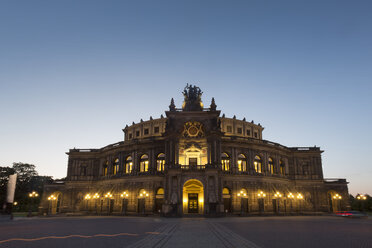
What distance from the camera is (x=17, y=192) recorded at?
3369 inches

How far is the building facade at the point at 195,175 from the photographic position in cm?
4766

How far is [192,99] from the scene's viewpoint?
2180 inches

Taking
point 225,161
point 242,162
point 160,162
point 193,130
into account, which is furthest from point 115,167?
point 242,162

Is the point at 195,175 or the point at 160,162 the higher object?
the point at 160,162

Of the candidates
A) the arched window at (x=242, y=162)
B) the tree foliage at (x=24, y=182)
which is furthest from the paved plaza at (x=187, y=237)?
the tree foliage at (x=24, y=182)

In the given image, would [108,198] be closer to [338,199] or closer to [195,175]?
[195,175]

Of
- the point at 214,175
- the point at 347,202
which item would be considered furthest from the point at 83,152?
the point at 347,202

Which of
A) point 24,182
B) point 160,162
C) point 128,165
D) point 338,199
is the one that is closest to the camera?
point 160,162

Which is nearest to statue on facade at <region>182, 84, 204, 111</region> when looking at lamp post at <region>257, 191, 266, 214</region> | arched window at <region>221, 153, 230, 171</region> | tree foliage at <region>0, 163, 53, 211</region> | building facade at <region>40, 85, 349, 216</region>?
building facade at <region>40, 85, 349, 216</region>

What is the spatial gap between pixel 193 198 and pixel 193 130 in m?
13.4

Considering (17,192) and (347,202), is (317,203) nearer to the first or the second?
(347,202)

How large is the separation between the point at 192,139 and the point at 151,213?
16.3 meters

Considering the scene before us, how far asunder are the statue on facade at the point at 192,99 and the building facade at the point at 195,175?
221 mm

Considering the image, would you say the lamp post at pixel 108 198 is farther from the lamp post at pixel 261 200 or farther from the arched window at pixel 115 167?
the lamp post at pixel 261 200
